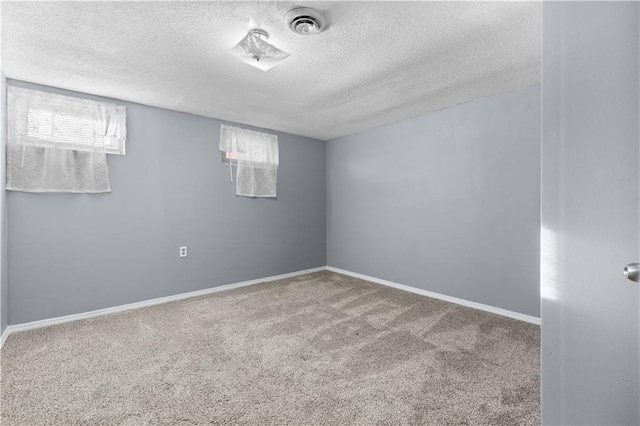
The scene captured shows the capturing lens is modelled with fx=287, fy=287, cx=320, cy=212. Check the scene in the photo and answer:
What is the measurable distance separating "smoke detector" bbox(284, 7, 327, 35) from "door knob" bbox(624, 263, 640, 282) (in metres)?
1.79

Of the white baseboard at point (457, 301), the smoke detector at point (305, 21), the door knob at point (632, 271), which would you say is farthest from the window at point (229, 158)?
the door knob at point (632, 271)

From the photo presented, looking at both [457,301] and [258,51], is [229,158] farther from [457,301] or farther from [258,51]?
[457,301]

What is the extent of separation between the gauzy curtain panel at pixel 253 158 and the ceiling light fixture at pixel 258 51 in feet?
5.56

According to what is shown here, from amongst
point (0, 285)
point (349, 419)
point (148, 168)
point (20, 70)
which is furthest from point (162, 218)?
point (349, 419)

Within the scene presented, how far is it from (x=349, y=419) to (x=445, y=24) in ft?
7.62

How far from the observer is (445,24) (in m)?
1.77

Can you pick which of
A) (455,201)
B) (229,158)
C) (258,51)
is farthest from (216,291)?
(455,201)

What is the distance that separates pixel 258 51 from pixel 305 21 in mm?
432

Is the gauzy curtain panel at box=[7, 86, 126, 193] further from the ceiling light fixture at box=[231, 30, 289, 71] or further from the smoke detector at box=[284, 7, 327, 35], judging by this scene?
the smoke detector at box=[284, 7, 327, 35]

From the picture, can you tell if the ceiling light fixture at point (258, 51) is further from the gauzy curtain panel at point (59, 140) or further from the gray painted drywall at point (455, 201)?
the gray painted drywall at point (455, 201)

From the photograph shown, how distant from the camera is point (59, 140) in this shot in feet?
8.79

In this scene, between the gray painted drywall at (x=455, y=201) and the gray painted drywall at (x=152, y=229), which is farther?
the gray painted drywall at (x=455, y=201)

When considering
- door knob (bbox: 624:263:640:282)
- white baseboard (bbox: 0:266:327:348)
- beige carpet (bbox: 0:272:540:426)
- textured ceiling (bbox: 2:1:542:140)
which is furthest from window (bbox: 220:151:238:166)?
door knob (bbox: 624:263:640:282)

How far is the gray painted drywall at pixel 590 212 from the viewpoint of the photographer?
0.78 meters
